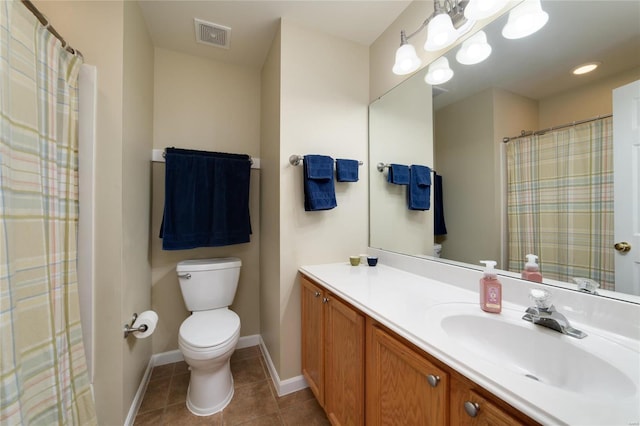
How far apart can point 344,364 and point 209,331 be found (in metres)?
0.88

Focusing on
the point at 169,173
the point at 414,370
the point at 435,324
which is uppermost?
the point at 169,173

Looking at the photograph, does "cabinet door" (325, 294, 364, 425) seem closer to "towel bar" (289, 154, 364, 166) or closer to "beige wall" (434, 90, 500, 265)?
"beige wall" (434, 90, 500, 265)

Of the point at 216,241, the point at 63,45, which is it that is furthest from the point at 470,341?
the point at 63,45

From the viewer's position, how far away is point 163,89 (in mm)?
1876

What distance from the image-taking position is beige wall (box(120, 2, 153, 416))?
1.23 metres

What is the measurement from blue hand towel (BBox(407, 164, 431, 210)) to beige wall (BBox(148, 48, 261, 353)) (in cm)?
129

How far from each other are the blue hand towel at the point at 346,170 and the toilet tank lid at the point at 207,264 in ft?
3.41

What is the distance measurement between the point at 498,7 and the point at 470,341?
Result: 1.29 meters

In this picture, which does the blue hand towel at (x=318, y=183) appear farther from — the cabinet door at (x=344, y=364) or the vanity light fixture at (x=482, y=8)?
the vanity light fixture at (x=482, y=8)

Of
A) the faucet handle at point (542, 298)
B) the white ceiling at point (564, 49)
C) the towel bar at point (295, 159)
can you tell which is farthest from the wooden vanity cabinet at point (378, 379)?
the white ceiling at point (564, 49)

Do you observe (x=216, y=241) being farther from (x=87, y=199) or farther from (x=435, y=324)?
(x=435, y=324)

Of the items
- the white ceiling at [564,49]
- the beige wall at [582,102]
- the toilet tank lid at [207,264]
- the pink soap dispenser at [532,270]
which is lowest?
the toilet tank lid at [207,264]

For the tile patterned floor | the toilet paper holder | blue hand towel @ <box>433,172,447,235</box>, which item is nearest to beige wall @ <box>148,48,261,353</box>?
the tile patterned floor

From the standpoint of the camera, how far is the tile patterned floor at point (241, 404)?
4.34 ft
